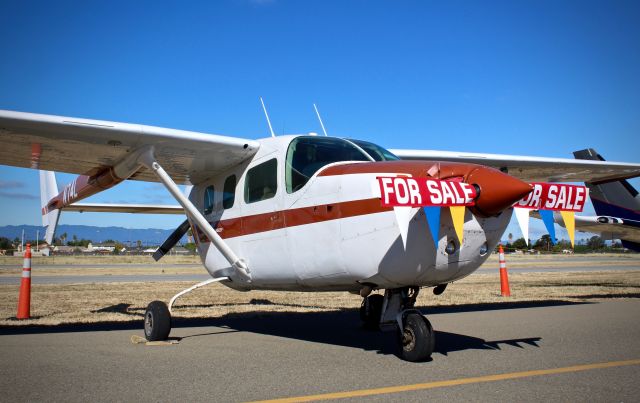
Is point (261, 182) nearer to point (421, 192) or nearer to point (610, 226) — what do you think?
point (421, 192)

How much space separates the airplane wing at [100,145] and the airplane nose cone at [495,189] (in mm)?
3434

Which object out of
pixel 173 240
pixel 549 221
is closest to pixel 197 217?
pixel 173 240

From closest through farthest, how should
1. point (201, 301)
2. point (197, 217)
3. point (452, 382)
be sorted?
point (452, 382) → point (197, 217) → point (201, 301)

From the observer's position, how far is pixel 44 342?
22.3 ft

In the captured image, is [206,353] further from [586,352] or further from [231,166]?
[586,352]

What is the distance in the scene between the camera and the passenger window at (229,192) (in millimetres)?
8000

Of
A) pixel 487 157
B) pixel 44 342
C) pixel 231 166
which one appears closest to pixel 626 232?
pixel 487 157

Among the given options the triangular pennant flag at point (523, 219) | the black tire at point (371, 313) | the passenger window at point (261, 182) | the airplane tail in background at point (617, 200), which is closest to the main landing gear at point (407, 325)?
the triangular pennant flag at point (523, 219)

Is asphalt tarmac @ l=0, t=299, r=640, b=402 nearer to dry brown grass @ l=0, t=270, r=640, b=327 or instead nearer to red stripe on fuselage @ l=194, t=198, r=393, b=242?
red stripe on fuselage @ l=194, t=198, r=393, b=242

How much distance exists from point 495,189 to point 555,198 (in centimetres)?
96

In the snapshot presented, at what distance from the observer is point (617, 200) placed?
18500mm

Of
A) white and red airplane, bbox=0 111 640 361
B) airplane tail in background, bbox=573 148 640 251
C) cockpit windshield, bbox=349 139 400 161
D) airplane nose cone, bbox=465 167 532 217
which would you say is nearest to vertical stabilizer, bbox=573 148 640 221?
airplane tail in background, bbox=573 148 640 251

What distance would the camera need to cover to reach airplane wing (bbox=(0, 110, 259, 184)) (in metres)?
6.69

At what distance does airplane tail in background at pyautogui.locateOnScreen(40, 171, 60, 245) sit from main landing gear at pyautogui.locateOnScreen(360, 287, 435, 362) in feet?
24.5
